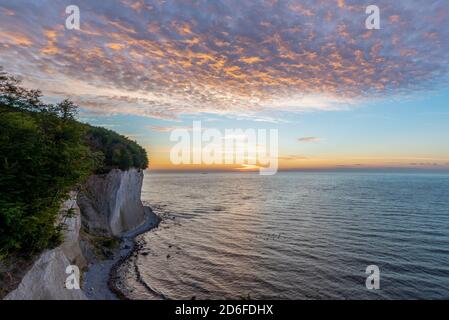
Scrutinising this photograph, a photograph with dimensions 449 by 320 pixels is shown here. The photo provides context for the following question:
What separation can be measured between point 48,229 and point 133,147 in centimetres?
3860

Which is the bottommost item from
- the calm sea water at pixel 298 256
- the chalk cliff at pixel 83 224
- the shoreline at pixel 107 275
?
the calm sea water at pixel 298 256

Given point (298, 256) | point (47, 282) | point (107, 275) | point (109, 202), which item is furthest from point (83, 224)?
point (298, 256)

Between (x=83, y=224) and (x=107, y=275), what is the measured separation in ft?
30.7

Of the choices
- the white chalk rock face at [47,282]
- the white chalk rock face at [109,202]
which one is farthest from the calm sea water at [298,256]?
the white chalk rock face at [47,282]

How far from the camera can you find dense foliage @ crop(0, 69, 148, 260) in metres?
14.7

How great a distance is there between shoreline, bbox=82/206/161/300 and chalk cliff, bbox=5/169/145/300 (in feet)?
4.33

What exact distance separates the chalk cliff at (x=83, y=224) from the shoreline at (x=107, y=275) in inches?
52.0

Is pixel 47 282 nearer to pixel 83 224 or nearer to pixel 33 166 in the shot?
pixel 33 166

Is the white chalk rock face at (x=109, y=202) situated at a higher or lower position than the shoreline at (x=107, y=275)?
higher

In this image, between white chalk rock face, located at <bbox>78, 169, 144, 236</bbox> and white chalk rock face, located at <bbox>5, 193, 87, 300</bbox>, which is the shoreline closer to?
white chalk rock face, located at <bbox>78, 169, 144, 236</bbox>

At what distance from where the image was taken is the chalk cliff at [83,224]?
15.2 metres

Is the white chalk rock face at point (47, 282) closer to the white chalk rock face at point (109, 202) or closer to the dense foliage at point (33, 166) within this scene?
the dense foliage at point (33, 166)
